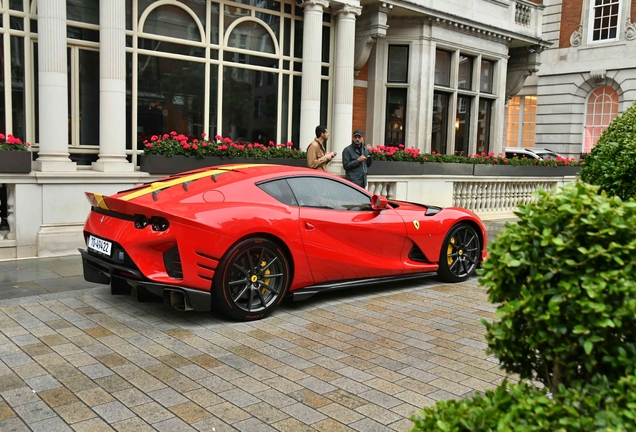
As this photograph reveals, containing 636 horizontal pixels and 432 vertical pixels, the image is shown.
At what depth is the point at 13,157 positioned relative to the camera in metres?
8.85

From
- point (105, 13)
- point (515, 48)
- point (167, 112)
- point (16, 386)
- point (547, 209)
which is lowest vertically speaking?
point (16, 386)

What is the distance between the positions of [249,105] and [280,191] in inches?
280

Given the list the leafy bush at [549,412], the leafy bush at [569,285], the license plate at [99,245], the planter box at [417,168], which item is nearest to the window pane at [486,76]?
the planter box at [417,168]

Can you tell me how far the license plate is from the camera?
5961 millimetres

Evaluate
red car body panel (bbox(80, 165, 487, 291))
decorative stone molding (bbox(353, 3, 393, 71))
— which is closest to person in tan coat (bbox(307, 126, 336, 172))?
red car body panel (bbox(80, 165, 487, 291))

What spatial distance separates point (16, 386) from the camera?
4344mm

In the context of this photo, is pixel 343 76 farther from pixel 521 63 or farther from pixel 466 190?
pixel 521 63

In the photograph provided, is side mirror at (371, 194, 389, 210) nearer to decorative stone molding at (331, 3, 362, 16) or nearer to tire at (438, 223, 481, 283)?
tire at (438, 223, 481, 283)

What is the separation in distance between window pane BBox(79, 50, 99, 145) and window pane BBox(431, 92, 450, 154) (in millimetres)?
9089

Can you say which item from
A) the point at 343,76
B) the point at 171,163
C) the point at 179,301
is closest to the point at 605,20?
the point at 343,76

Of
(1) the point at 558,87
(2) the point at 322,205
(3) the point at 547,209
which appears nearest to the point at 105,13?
(2) the point at 322,205

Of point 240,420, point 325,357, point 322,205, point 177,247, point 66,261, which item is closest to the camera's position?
point 240,420

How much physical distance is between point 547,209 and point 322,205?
444 cm

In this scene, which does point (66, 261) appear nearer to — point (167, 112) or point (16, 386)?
point (167, 112)
